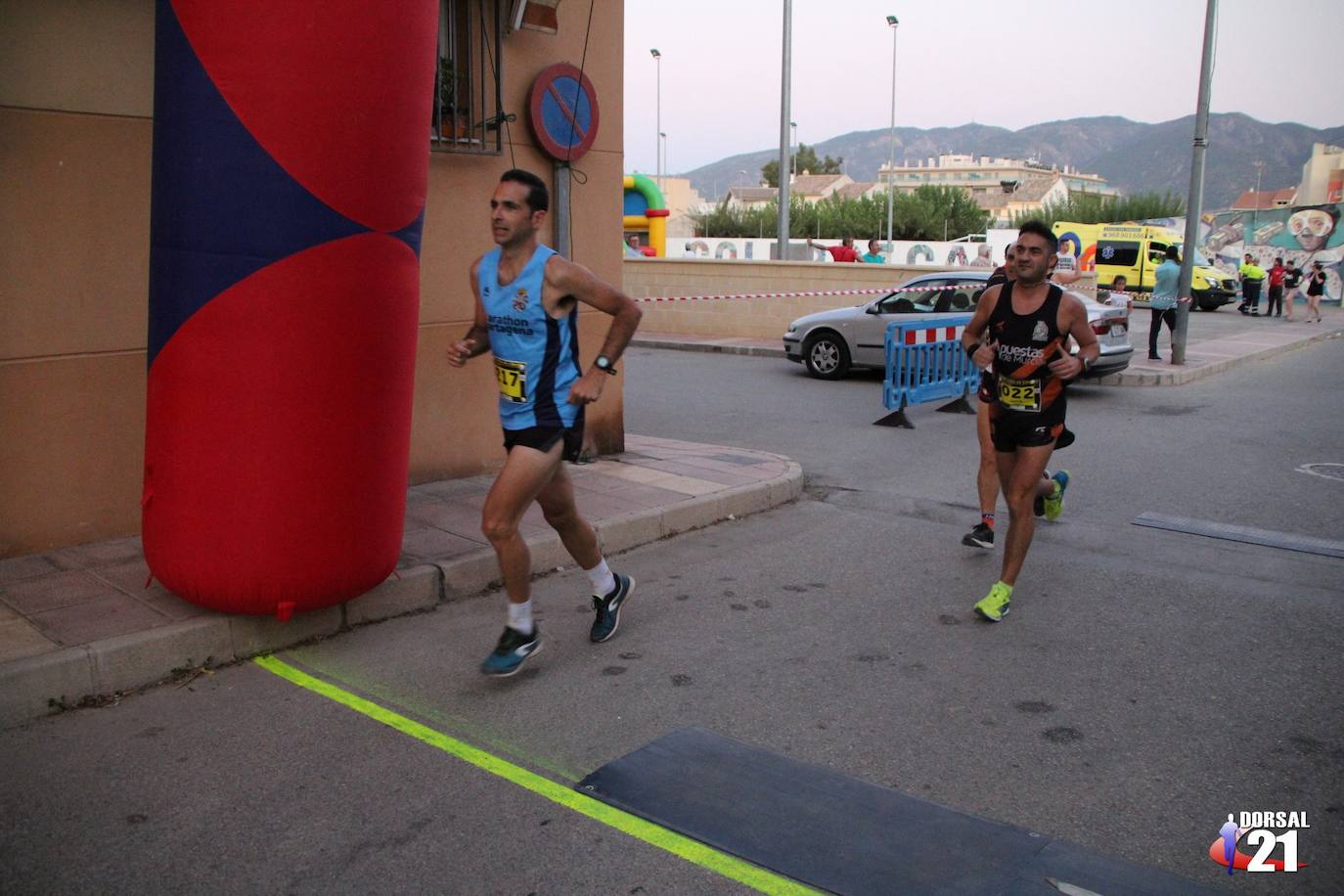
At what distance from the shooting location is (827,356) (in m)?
15.7

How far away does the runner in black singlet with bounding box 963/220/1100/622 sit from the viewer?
17.7ft

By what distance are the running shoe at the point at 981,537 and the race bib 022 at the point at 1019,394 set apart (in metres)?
1.31

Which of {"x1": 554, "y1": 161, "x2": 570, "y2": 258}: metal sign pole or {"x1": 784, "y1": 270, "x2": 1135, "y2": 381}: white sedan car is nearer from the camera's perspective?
{"x1": 554, "y1": 161, "x2": 570, "y2": 258}: metal sign pole

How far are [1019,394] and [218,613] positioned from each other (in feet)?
12.8

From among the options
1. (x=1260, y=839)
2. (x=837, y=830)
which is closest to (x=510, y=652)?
(x=837, y=830)

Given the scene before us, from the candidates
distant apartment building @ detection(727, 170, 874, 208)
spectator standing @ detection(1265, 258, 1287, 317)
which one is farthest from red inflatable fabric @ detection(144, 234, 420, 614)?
distant apartment building @ detection(727, 170, 874, 208)

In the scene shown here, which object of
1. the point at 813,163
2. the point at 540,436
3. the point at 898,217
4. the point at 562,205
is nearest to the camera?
the point at 540,436

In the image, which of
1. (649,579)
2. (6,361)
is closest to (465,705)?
(649,579)

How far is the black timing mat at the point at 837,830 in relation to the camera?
10.0 ft

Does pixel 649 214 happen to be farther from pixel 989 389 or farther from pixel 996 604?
pixel 996 604

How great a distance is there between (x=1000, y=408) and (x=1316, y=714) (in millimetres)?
2016

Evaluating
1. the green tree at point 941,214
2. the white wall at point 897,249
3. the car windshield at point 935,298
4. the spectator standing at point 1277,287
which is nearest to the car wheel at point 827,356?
the car windshield at point 935,298

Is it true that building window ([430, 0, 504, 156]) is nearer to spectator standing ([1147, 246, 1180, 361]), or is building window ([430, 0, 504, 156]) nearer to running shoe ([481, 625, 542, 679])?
running shoe ([481, 625, 542, 679])

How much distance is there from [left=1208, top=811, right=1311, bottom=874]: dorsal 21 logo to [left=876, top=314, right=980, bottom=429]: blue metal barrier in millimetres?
8068
